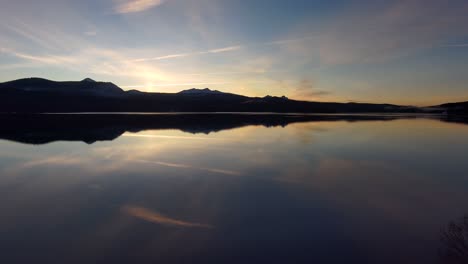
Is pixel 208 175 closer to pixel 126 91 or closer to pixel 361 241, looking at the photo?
pixel 361 241

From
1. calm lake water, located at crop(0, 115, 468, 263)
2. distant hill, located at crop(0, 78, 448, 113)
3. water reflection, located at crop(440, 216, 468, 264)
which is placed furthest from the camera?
distant hill, located at crop(0, 78, 448, 113)

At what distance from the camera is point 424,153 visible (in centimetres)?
1652

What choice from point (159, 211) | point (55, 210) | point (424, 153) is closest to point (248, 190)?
point (159, 211)

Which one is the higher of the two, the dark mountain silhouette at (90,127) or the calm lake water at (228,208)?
the dark mountain silhouette at (90,127)

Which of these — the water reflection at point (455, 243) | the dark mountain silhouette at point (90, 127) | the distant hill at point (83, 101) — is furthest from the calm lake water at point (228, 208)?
the distant hill at point (83, 101)

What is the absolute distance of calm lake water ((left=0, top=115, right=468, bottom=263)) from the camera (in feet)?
18.0

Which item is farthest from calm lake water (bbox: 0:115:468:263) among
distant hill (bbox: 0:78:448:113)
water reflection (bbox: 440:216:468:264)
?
distant hill (bbox: 0:78:448:113)

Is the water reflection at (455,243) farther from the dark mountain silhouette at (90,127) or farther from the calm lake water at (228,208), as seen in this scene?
the dark mountain silhouette at (90,127)

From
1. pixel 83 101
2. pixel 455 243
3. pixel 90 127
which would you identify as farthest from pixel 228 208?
pixel 83 101

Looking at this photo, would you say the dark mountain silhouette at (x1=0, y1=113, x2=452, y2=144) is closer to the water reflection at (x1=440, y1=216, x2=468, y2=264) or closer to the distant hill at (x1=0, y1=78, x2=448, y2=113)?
the water reflection at (x1=440, y1=216, x2=468, y2=264)

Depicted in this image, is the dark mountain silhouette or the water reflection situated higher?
the dark mountain silhouette

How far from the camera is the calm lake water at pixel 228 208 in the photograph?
5.49 metres

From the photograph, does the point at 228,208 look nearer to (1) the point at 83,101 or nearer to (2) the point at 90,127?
(2) the point at 90,127

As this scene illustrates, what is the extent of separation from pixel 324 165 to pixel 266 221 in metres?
7.08
